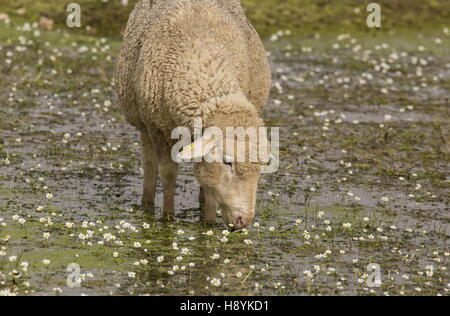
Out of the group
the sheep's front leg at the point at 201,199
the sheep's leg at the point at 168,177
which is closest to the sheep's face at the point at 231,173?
the sheep's leg at the point at 168,177

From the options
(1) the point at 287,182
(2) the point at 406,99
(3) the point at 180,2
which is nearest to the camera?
(3) the point at 180,2

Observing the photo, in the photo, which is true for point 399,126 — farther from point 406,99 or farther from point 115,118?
point 115,118

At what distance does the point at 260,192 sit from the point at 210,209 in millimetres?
1764

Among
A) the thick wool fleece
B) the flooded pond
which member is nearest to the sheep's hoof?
the flooded pond

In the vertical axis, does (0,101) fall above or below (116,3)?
below

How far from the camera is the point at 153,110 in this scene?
11.0 m

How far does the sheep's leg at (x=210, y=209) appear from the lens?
11133 mm

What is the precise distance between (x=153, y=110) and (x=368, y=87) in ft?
31.2

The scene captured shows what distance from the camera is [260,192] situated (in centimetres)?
1292

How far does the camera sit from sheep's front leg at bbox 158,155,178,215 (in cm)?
1141

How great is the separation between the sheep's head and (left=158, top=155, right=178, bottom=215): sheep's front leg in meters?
0.96

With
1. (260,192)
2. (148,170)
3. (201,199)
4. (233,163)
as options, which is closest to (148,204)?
(148,170)

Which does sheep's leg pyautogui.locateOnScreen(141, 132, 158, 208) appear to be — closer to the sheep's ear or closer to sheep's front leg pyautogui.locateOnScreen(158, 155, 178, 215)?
sheep's front leg pyautogui.locateOnScreen(158, 155, 178, 215)

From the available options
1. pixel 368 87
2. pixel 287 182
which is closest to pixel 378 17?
pixel 368 87
